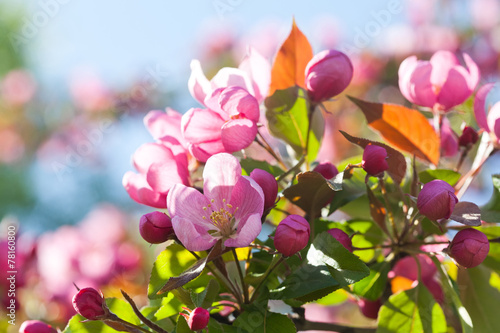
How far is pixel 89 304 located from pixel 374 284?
0.53m

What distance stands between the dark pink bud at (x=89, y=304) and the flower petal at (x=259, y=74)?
1.58ft

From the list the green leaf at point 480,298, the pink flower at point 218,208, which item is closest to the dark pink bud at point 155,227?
the pink flower at point 218,208

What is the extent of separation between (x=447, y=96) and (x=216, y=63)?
388cm

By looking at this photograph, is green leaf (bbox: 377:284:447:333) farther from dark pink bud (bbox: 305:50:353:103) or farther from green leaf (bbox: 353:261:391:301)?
dark pink bud (bbox: 305:50:353:103)

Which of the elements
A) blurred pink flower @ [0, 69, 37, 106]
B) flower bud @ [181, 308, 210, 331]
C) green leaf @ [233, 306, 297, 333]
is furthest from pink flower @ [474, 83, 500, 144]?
blurred pink flower @ [0, 69, 37, 106]

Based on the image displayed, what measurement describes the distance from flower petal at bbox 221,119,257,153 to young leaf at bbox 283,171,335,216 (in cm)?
11

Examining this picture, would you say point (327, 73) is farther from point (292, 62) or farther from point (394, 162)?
point (394, 162)

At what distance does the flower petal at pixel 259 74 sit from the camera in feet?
3.53

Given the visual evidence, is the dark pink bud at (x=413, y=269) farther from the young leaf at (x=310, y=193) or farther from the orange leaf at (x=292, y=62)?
the orange leaf at (x=292, y=62)

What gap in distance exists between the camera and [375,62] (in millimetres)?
3787

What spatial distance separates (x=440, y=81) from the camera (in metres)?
1.13

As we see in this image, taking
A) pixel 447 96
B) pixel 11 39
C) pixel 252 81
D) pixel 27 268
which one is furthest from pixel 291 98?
pixel 11 39

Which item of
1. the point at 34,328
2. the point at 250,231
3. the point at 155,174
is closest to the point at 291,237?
the point at 250,231

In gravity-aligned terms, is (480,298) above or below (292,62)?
below
